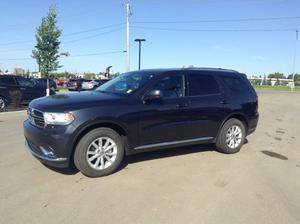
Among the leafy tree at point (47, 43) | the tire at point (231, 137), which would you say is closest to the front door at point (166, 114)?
the tire at point (231, 137)

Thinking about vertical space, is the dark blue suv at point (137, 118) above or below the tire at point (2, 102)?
above

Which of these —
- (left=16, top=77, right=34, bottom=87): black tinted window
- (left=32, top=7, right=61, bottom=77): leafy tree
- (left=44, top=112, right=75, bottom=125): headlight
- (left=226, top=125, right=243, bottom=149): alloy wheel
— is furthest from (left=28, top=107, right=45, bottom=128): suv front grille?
(left=32, top=7, right=61, bottom=77): leafy tree

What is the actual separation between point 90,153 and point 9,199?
134 cm

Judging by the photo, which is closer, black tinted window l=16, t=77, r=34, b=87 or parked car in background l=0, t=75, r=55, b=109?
parked car in background l=0, t=75, r=55, b=109

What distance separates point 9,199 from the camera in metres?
4.36

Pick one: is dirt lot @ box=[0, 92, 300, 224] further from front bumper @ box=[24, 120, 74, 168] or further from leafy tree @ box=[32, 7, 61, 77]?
leafy tree @ box=[32, 7, 61, 77]

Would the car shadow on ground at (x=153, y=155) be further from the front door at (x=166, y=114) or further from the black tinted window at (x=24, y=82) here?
the black tinted window at (x=24, y=82)

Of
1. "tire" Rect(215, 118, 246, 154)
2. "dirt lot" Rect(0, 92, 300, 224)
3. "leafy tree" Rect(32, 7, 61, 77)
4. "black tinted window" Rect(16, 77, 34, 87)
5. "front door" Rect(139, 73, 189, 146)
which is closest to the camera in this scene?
"dirt lot" Rect(0, 92, 300, 224)

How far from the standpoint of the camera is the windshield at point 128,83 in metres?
5.96

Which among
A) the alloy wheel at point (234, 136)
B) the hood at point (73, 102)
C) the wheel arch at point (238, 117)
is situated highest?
the hood at point (73, 102)

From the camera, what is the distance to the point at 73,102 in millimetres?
5203

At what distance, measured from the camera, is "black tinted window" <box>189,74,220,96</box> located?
21.4 feet

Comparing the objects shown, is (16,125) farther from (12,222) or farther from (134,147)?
(12,222)

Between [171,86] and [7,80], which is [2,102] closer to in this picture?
[7,80]
